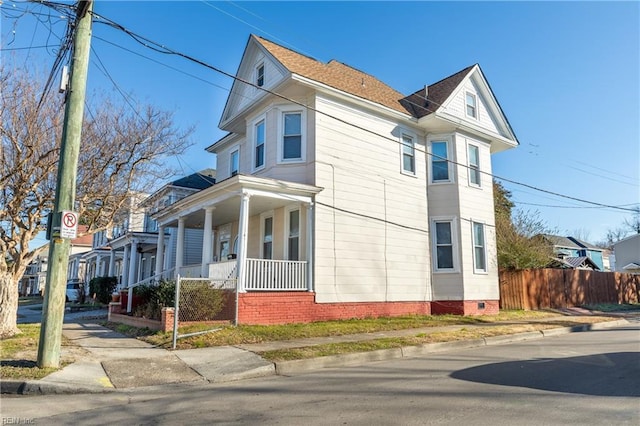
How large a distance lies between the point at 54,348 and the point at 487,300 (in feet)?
48.4

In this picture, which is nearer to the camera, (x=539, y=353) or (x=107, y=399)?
(x=107, y=399)

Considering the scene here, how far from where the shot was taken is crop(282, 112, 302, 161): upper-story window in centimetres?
1473

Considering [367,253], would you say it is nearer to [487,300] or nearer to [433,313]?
[433,313]

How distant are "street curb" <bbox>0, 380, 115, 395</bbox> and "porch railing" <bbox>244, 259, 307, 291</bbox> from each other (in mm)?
5817

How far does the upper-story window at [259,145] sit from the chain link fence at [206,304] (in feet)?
18.0

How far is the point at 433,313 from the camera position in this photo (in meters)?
16.5

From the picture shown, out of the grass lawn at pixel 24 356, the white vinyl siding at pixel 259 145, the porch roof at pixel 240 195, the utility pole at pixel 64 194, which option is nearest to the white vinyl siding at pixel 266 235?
the porch roof at pixel 240 195

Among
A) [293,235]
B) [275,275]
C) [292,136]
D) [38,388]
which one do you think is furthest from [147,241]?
[38,388]

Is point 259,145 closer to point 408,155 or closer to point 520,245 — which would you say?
point 408,155

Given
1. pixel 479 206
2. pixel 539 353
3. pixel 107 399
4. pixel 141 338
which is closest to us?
pixel 107 399

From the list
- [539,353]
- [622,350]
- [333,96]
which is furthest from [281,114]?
[622,350]

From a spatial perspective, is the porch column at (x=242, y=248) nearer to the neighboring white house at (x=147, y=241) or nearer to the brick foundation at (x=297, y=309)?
the brick foundation at (x=297, y=309)

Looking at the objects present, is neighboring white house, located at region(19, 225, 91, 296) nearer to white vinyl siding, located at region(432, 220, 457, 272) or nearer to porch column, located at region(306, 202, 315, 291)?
porch column, located at region(306, 202, 315, 291)

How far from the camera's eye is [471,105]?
1831cm
